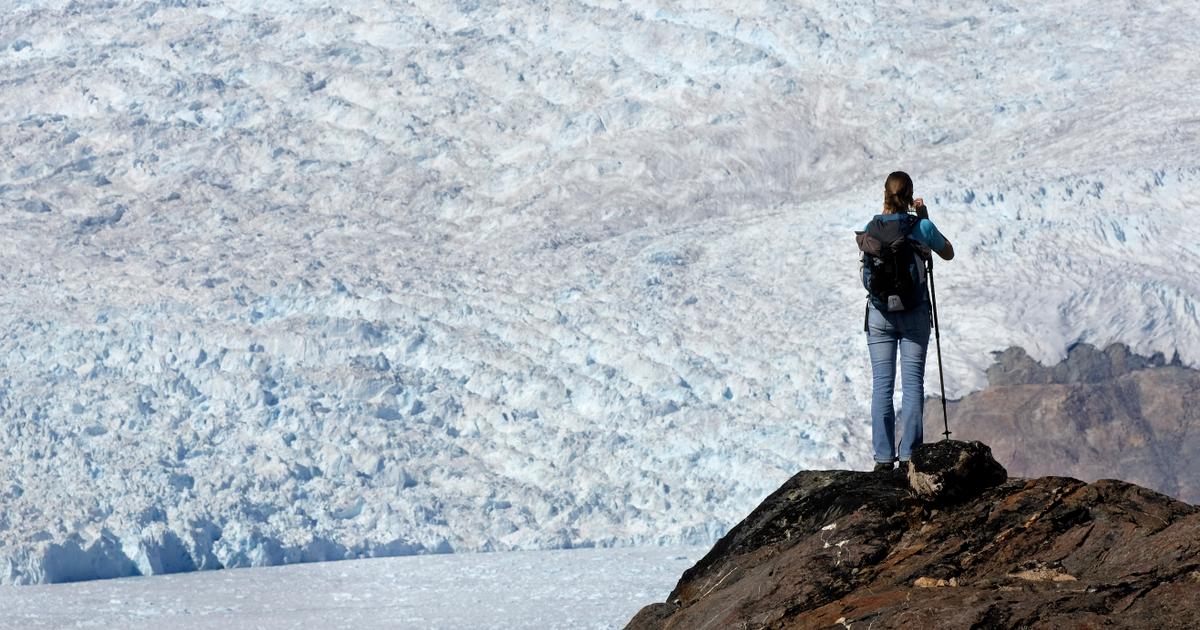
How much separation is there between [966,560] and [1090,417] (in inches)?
998

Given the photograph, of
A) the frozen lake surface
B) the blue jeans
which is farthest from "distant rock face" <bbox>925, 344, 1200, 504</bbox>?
the blue jeans

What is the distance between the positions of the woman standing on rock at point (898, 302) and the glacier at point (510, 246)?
17614mm

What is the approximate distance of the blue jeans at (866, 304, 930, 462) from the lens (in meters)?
5.00

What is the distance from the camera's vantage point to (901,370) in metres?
5.07

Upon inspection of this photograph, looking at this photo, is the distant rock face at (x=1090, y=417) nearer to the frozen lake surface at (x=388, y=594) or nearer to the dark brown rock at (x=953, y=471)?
the frozen lake surface at (x=388, y=594)

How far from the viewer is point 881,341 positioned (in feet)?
16.7

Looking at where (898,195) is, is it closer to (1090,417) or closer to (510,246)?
(1090,417)

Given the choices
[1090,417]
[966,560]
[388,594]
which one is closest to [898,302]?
[966,560]

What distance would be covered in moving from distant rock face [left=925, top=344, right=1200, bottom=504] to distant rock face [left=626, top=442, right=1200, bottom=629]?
23.2m

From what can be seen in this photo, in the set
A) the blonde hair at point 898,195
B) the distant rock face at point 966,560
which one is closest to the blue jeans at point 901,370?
the distant rock face at point 966,560

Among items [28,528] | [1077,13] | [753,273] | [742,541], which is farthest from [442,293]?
[742,541]

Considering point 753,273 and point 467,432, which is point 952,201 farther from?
point 467,432

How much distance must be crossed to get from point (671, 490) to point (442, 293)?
22.9ft

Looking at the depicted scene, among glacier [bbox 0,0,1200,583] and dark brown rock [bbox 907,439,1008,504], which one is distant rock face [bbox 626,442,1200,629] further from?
glacier [bbox 0,0,1200,583]
